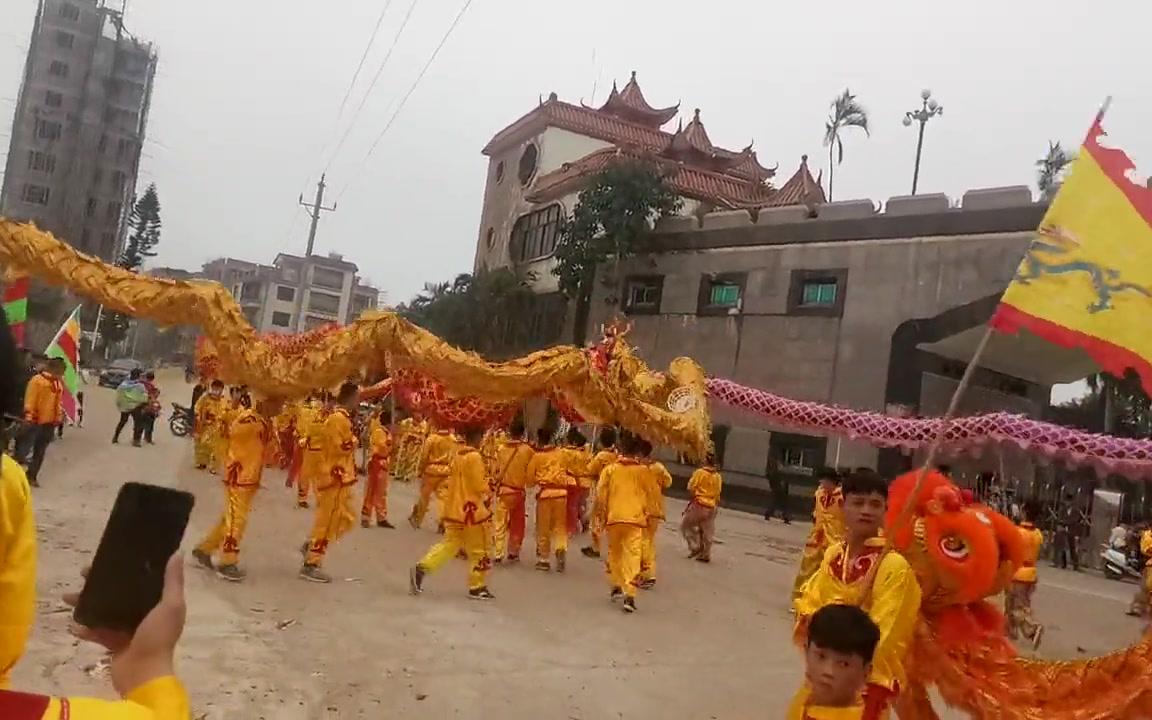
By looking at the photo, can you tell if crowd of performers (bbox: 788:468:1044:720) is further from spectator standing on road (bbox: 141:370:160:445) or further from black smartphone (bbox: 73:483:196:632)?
spectator standing on road (bbox: 141:370:160:445)

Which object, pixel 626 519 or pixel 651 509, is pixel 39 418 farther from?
pixel 651 509

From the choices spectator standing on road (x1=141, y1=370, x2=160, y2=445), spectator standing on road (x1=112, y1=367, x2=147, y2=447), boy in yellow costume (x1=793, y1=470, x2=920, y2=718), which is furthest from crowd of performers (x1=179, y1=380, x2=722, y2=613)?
boy in yellow costume (x1=793, y1=470, x2=920, y2=718)

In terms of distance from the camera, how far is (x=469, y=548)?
8164 mm

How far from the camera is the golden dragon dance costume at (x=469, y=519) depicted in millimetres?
8086

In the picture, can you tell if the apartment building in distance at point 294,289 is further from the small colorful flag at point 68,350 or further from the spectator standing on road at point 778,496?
the small colorful flag at point 68,350

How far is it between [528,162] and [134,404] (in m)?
18.7

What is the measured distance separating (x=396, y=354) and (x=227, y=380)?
5.04 feet

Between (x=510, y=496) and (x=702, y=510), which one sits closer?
(x=510, y=496)

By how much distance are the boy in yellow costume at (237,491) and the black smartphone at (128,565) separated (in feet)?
23.1

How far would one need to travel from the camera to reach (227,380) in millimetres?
7383

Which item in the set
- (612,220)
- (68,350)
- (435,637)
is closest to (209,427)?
(68,350)

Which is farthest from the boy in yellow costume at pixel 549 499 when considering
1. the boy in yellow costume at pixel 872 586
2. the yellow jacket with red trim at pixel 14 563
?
the yellow jacket with red trim at pixel 14 563

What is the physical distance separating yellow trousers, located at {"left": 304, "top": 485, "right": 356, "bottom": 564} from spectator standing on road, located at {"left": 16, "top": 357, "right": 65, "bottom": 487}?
14.4 ft

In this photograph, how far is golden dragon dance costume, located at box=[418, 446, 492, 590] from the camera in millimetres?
8086
